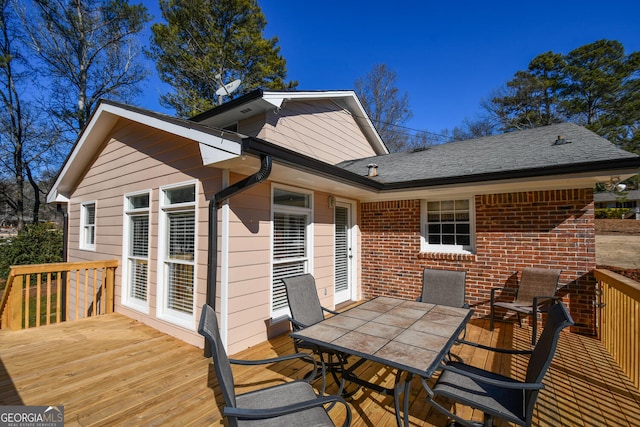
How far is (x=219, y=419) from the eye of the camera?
2375mm

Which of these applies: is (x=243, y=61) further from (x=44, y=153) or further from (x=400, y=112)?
(x=44, y=153)

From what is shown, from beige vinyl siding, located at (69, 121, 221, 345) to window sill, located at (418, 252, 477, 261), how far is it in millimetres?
4025

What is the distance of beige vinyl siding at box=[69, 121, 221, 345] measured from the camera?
12.7ft

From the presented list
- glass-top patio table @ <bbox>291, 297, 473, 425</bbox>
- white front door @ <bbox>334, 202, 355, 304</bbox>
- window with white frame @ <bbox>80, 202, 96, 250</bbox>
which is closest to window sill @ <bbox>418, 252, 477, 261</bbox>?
white front door @ <bbox>334, 202, 355, 304</bbox>

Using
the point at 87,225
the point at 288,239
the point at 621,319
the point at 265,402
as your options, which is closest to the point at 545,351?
the point at 265,402

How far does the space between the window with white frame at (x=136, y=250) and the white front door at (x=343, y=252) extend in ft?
11.3

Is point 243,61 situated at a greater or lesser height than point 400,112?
greater

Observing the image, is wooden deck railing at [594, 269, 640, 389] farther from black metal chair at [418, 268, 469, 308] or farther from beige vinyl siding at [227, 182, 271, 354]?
beige vinyl siding at [227, 182, 271, 354]

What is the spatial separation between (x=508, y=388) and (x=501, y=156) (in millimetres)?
4384

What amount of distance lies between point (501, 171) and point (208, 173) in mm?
4236

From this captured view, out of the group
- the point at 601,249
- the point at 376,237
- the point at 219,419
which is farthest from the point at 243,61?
the point at 601,249

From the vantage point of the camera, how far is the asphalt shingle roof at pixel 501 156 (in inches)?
160

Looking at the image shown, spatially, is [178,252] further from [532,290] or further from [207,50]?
[207,50]

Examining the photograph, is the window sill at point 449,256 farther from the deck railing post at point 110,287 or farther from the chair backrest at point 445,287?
the deck railing post at point 110,287
